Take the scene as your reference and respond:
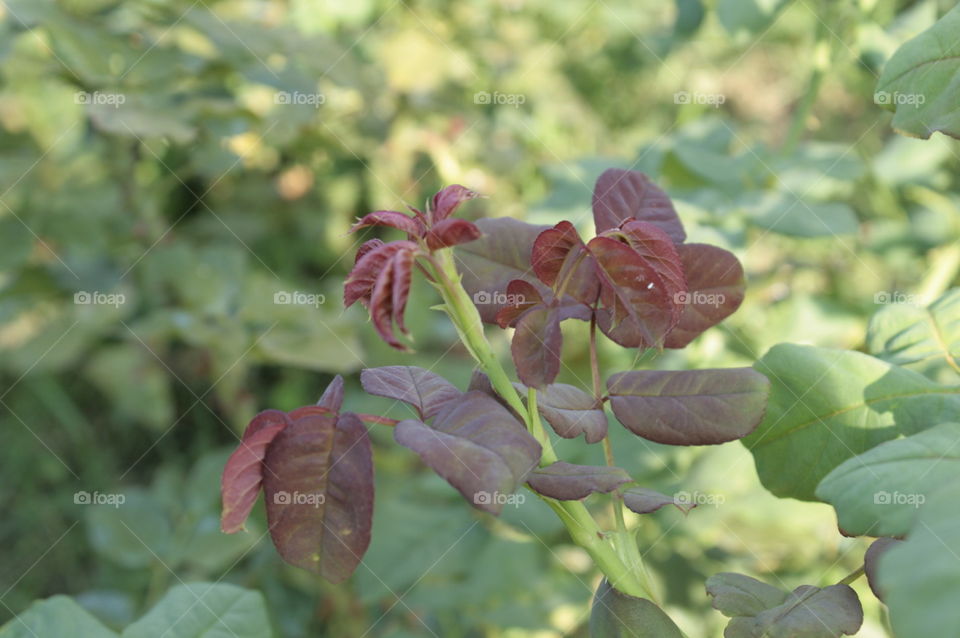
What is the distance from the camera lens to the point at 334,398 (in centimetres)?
65

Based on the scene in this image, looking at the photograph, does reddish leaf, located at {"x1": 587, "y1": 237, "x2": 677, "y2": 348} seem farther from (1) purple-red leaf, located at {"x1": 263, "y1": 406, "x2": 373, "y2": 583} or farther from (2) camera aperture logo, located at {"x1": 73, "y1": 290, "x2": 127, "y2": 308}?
(2) camera aperture logo, located at {"x1": 73, "y1": 290, "x2": 127, "y2": 308}

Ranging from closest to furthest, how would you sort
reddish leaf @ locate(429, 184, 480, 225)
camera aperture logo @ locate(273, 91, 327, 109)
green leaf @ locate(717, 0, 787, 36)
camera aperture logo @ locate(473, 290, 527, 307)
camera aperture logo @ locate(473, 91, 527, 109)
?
1. reddish leaf @ locate(429, 184, 480, 225)
2. camera aperture logo @ locate(473, 290, 527, 307)
3. green leaf @ locate(717, 0, 787, 36)
4. camera aperture logo @ locate(273, 91, 327, 109)
5. camera aperture logo @ locate(473, 91, 527, 109)

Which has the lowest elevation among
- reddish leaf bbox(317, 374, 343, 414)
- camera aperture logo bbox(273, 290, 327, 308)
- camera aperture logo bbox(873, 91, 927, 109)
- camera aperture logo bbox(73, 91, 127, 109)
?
camera aperture logo bbox(273, 290, 327, 308)

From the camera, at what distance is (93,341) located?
191 centimetres

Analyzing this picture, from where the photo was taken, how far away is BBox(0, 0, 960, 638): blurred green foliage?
1.40m

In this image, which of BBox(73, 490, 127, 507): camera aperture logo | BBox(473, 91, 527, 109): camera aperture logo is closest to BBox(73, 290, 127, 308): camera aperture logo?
BBox(73, 490, 127, 507): camera aperture logo

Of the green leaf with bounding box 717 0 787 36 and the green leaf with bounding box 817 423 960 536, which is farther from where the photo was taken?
the green leaf with bounding box 717 0 787 36

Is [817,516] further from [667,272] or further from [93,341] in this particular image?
[93,341]

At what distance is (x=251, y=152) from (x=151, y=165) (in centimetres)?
35

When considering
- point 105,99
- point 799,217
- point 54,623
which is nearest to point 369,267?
point 54,623

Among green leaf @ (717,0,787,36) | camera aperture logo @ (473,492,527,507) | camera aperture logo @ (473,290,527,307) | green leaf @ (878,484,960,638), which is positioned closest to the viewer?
green leaf @ (878,484,960,638)

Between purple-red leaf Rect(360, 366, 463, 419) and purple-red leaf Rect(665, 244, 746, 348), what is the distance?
0.68 ft

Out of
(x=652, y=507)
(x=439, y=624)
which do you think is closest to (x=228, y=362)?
(x=439, y=624)

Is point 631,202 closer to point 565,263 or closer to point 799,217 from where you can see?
point 565,263
